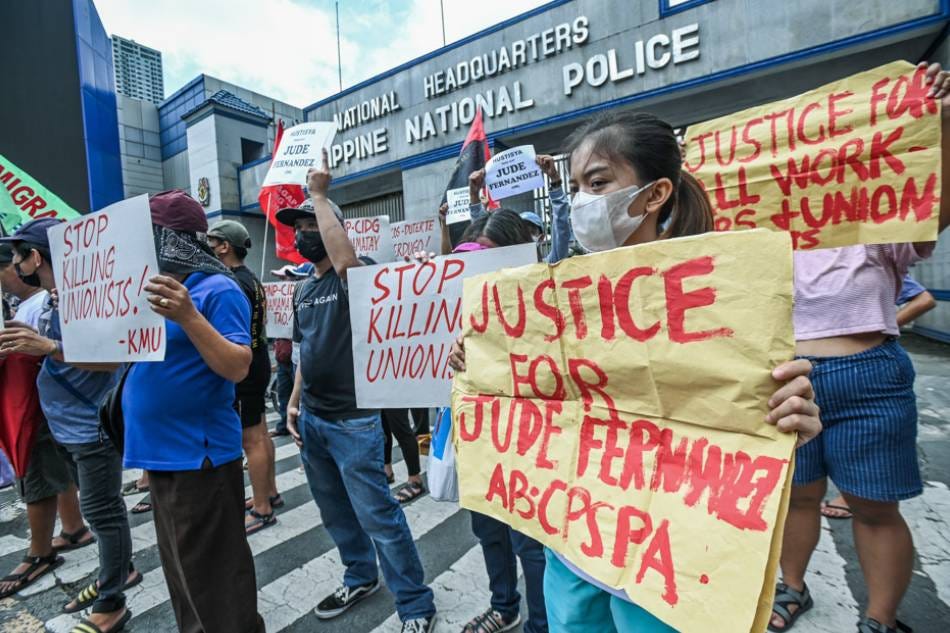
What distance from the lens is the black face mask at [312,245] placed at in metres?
2.49

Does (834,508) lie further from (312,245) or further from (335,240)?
(312,245)

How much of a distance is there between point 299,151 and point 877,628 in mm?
3824

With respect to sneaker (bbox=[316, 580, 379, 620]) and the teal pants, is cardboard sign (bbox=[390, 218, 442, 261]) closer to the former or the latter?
sneaker (bbox=[316, 580, 379, 620])

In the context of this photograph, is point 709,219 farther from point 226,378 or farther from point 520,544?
point 226,378

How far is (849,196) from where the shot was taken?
1590 mm

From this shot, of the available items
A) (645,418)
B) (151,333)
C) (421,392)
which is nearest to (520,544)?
(421,392)

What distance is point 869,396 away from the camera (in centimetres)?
182

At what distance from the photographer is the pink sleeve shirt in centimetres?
183

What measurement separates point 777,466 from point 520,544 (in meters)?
1.29

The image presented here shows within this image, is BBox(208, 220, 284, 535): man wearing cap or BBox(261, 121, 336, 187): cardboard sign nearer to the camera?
BBox(261, 121, 336, 187): cardboard sign

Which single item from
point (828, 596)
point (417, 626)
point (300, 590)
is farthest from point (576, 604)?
point (300, 590)

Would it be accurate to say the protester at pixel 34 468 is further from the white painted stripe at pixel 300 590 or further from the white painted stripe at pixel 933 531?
the white painted stripe at pixel 933 531

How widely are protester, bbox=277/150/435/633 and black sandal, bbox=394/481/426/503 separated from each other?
1151 mm

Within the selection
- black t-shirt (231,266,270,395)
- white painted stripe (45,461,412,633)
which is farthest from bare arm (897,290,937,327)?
black t-shirt (231,266,270,395)
